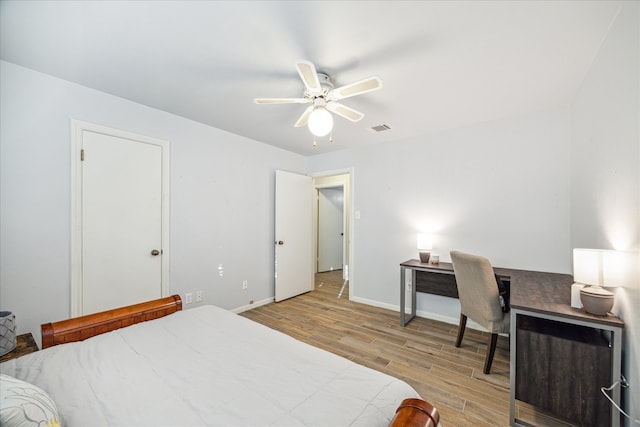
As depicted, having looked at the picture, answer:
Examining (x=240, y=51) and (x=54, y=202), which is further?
(x=54, y=202)

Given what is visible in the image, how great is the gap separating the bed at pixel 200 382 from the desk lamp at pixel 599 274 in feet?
4.09

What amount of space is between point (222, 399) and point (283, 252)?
9.94 ft

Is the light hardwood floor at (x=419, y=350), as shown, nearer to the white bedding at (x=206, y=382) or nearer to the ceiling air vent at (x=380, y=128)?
the white bedding at (x=206, y=382)

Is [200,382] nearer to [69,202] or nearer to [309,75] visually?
[309,75]

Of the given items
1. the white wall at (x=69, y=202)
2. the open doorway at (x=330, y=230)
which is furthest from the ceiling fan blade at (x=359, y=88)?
the open doorway at (x=330, y=230)

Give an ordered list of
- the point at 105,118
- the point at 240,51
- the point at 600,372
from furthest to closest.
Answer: the point at 105,118
the point at 240,51
the point at 600,372

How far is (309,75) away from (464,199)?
246cm

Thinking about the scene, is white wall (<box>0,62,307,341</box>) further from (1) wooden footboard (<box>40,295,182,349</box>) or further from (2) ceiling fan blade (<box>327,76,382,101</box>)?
(2) ceiling fan blade (<box>327,76,382,101</box>)

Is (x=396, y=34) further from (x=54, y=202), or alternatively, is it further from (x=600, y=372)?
(x=54, y=202)

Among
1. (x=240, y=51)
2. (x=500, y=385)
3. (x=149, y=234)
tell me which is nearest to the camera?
(x=240, y=51)

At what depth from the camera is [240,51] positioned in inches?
66.0

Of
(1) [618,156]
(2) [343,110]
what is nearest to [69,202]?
(2) [343,110]

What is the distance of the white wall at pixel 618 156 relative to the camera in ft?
4.10

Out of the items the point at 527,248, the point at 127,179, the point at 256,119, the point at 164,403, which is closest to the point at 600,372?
the point at 527,248
